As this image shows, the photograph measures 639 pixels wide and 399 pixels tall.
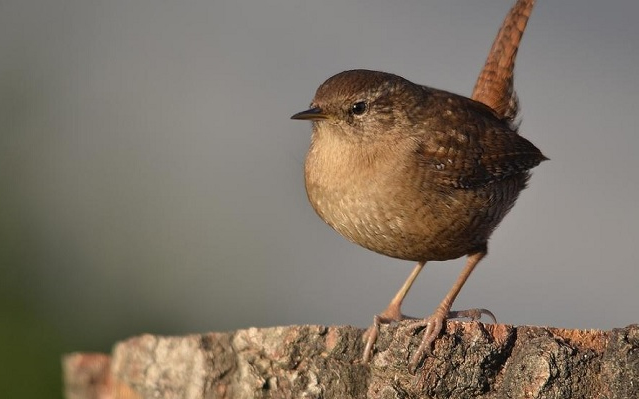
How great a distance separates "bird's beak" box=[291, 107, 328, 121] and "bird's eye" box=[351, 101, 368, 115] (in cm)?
14

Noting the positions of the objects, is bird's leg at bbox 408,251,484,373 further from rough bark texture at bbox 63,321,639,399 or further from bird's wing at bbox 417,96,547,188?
bird's wing at bbox 417,96,547,188

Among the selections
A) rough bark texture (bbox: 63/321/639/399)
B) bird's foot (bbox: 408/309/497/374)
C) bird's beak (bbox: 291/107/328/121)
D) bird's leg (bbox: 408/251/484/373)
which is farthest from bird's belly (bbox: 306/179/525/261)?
rough bark texture (bbox: 63/321/639/399)

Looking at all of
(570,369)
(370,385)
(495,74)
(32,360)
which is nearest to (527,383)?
(570,369)

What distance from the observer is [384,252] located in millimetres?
4027

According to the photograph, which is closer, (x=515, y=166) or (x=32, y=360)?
(x=515, y=166)

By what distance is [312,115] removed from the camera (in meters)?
3.96

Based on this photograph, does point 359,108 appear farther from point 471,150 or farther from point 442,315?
point 442,315

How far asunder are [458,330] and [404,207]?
96 centimetres

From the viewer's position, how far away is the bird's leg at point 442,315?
2.94 metres

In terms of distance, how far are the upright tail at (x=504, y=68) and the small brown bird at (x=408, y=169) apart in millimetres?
415

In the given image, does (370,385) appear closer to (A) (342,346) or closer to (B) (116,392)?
(A) (342,346)

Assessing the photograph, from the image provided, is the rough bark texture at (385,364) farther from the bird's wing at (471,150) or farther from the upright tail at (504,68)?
the upright tail at (504,68)

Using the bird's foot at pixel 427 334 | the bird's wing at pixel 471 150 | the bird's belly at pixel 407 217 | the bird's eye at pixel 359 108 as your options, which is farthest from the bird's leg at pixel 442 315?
the bird's eye at pixel 359 108

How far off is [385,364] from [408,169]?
115 centimetres
